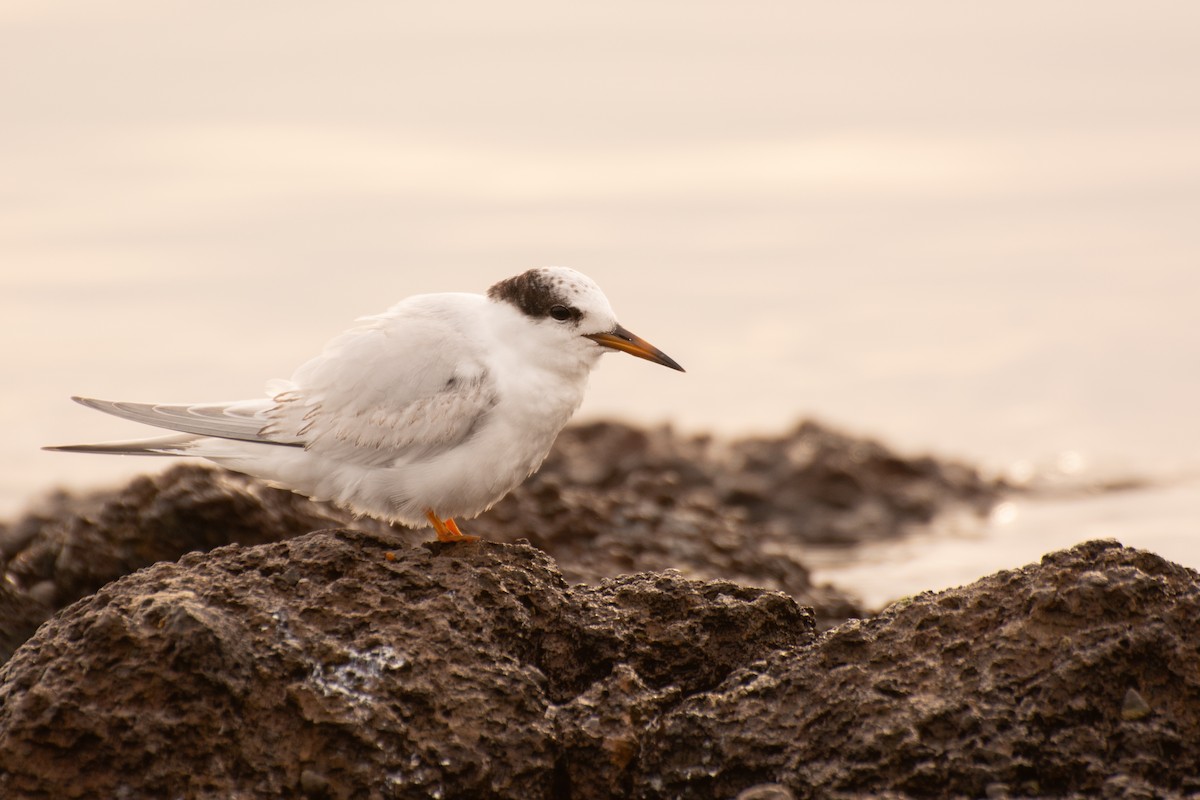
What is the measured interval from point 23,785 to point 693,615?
6.02 ft

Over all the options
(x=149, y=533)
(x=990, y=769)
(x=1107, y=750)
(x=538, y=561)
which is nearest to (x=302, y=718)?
(x=538, y=561)

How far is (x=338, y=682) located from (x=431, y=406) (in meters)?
1.61

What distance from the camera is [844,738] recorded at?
3.56 metres

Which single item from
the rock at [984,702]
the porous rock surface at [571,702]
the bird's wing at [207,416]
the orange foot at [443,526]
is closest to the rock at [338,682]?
the porous rock surface at [571,702]

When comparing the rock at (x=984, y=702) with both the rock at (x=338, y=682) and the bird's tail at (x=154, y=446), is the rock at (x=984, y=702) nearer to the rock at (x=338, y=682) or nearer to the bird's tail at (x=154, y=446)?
the rock at (x=338, y=682)

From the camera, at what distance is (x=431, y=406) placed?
5.08 m

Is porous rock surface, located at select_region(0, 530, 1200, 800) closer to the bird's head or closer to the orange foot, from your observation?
the orange foot

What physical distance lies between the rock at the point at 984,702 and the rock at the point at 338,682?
258 mm

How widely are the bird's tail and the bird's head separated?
1397 millimetres

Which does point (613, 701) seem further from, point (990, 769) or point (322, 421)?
point (322, 421)

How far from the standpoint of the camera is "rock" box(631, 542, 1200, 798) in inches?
135

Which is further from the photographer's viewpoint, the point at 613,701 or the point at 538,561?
the point at 538,561

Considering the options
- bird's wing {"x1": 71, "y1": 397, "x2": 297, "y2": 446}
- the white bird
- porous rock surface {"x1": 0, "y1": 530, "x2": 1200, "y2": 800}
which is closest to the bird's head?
the white bird

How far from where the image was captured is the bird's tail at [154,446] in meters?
5.49
